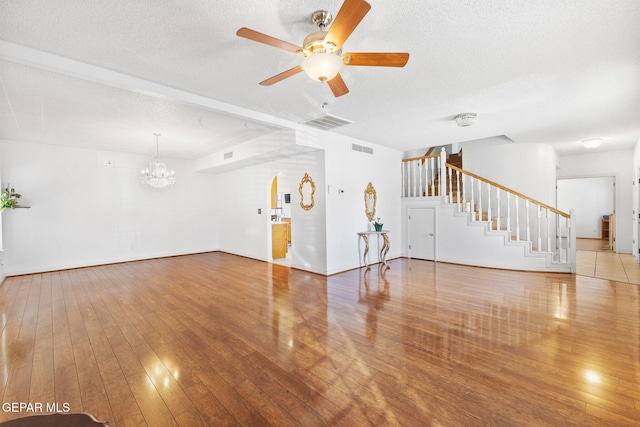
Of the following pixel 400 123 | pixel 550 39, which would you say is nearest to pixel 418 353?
pixel 550 39

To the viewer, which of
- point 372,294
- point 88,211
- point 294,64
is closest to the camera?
point 294,64

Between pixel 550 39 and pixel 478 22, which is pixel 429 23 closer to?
pixel 478 22

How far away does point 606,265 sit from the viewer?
638 cm

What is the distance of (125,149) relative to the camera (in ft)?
23.6

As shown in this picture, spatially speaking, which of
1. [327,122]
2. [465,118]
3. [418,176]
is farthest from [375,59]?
[418,176]

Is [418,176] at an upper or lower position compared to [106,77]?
lower

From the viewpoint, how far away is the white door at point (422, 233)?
7.30m

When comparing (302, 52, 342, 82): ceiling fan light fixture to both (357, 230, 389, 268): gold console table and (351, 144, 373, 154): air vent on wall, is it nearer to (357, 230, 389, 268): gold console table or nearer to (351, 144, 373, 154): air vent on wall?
(351, 144, 373, 154): air vent on wall

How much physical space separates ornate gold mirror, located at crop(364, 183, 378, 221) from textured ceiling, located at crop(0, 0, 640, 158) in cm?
160

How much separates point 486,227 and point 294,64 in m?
5.64

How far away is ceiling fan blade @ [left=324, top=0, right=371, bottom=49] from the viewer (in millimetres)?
1781

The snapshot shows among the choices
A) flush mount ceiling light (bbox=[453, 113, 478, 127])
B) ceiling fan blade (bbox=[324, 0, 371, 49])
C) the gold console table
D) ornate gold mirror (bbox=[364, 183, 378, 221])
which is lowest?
the gold console table

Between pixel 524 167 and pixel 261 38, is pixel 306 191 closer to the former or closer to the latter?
pixel 261 38

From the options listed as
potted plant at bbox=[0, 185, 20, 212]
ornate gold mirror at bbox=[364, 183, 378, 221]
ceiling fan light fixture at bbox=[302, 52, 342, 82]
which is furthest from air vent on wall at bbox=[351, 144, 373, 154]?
potted plant at bbox=[0, 185, 20, 212]
